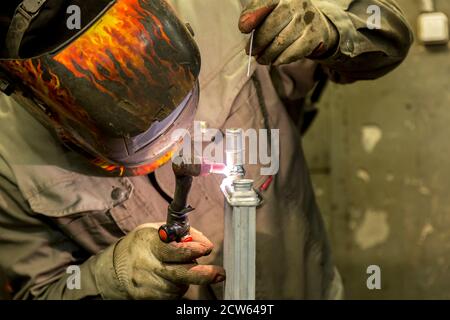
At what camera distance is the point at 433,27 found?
2.87m

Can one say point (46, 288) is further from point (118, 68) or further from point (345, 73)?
point (345, 73)

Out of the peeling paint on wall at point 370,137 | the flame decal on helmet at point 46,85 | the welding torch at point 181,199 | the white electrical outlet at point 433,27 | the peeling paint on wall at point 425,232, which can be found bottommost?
the peeling paint on wall at point 425,232

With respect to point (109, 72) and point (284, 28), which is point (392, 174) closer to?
point (284, 28)

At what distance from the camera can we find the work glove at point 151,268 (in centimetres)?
192

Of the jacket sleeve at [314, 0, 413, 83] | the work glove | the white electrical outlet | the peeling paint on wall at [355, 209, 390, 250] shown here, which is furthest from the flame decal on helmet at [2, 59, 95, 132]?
the peeling paint on wall at [355, 209, 390, 250]

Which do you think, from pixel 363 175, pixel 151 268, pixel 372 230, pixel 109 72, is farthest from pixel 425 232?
pixel 109 72

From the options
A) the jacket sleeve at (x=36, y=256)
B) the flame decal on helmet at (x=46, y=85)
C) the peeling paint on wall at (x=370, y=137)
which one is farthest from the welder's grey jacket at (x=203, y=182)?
the peeling paint on wall at (x=370, y=137)

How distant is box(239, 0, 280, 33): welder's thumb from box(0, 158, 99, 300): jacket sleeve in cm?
83

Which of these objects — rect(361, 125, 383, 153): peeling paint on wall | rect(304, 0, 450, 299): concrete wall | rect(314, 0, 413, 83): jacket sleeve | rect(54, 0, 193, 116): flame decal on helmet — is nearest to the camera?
rect(54, 0, 193, 116): flame decal on helmet

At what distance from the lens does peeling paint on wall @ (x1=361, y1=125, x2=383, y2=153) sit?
3.12 metres

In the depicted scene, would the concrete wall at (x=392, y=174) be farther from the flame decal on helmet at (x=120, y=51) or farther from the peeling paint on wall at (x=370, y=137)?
the flame decal on helmet at (x=120, y=51)

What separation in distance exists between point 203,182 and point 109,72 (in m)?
0.64

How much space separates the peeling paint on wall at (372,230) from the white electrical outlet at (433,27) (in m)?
0.77

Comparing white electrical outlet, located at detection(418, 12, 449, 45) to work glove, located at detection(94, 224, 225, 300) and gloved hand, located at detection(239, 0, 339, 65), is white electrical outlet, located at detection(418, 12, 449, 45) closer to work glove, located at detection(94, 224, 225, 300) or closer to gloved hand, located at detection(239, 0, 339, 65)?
gloved hand, located at detection(239, 0, 339, 65)
